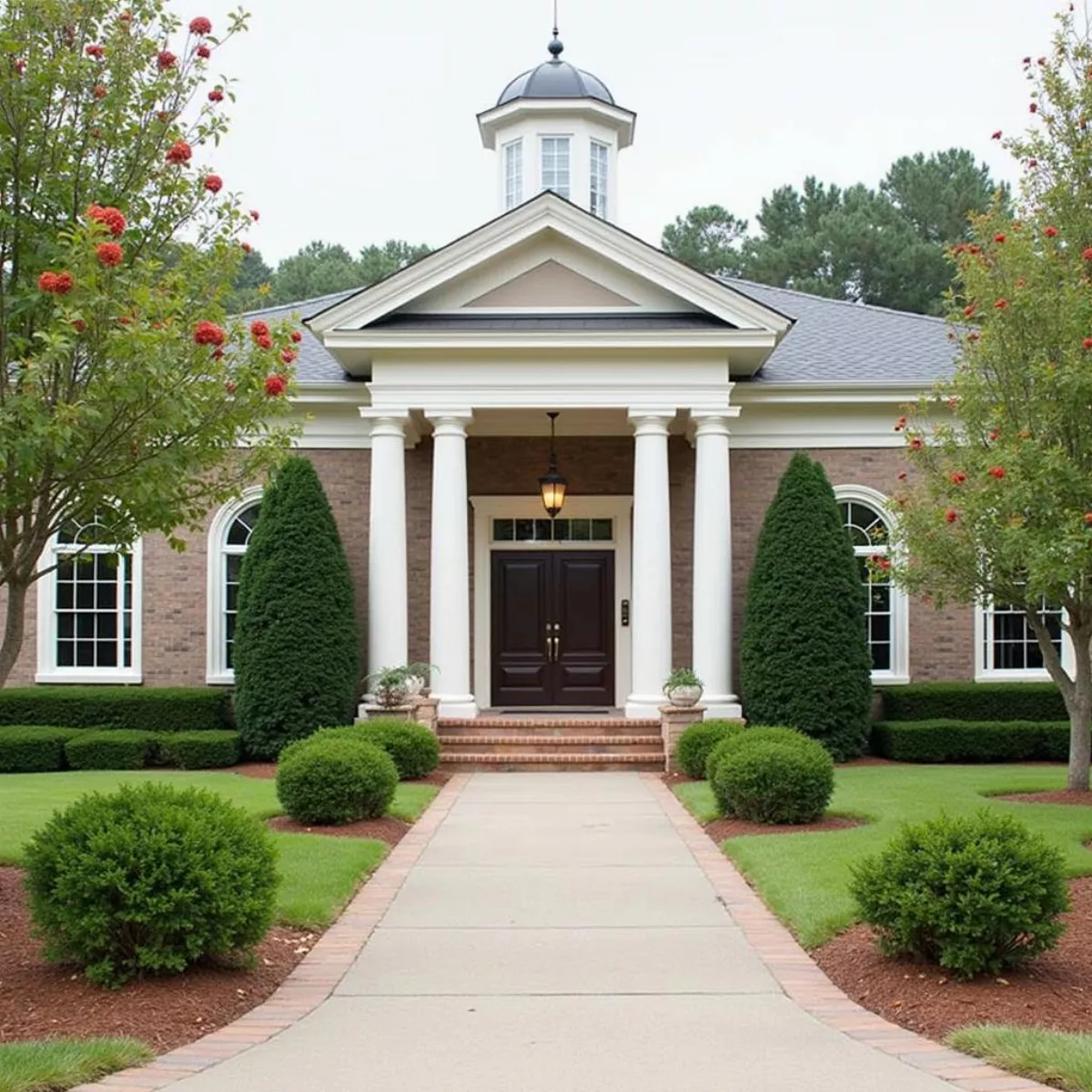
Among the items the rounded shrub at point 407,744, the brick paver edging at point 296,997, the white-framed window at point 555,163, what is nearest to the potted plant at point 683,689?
the rounded shrub at point 407,744

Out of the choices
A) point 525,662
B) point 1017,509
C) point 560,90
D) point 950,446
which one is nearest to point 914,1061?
point 1017,509

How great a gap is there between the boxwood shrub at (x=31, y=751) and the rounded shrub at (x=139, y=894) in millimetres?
11647

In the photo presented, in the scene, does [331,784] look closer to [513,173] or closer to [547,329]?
Answer: [547,329]

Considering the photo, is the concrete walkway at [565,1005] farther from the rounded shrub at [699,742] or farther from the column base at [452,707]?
the column base at [452,707]

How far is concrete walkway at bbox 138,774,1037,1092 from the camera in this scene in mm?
5719

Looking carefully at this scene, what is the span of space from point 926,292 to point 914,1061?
43451 mm

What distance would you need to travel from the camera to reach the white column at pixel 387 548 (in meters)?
19.1

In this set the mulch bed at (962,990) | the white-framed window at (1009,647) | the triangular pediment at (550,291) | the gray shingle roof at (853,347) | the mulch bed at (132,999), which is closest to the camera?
the mulch bed at (132,999)

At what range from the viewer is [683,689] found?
58.9 feet

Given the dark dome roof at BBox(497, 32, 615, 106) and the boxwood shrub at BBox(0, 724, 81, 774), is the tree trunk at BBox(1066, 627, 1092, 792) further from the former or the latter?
the dark dome roof at BBox(497, 32, 615, 106)

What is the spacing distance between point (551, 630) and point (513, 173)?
8563 millimetres

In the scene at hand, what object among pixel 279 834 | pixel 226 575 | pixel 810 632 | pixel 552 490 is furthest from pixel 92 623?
pixel 810 632

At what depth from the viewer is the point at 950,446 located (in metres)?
13.9

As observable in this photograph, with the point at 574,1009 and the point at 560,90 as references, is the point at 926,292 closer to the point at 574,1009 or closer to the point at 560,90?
the point at 560,90
